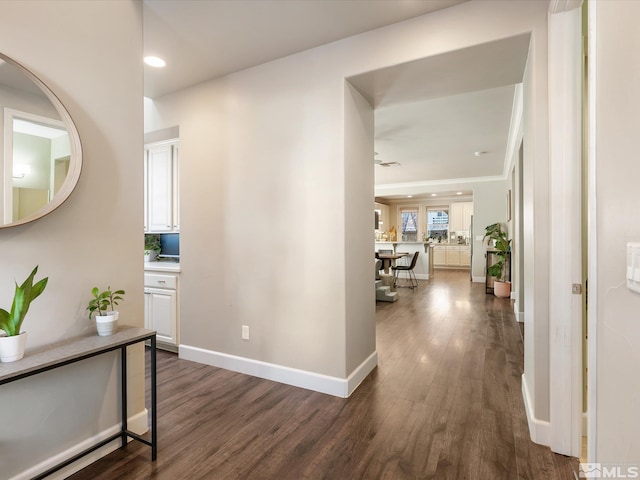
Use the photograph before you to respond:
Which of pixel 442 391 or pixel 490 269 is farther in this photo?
pixel 490 269

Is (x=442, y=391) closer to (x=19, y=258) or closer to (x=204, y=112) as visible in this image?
(x=19, y=258)

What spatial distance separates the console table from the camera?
4.06 feet

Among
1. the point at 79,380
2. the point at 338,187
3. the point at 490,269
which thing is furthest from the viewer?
the point at 490,269

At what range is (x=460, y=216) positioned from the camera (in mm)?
11570

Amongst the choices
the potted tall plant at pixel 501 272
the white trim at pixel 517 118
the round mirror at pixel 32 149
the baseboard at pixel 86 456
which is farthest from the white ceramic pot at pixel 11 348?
the potted tall plant at pixel 501 272

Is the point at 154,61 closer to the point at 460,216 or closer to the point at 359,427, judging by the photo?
the point at 359,427

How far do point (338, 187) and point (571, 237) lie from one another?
4.73 ft

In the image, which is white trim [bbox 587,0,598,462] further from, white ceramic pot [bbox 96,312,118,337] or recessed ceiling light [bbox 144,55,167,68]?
recessed ceiling light [bbox 144,55,167,68]

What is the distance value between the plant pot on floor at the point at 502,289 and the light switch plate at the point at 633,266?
6099 millimetres

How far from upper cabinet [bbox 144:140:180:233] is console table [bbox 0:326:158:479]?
2.11 meters

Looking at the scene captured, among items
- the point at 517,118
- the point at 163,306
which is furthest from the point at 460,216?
the point at 163,306

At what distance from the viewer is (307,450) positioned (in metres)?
1.81

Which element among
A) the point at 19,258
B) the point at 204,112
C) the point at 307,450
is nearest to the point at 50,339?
the point at 19,258

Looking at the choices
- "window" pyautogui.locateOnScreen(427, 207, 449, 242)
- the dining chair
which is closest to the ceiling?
the dining chair
